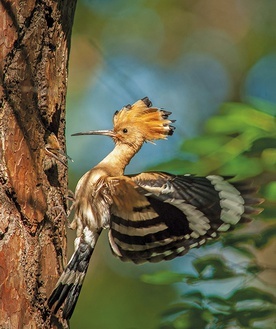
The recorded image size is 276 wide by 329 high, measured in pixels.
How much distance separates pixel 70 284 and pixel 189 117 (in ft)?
19.9

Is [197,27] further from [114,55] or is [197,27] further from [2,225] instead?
[2,225]

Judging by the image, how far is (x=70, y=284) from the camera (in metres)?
2.83

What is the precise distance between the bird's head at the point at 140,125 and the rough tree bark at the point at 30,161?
46 centimetres

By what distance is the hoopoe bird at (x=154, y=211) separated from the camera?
115 inches

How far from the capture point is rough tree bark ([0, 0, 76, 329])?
258cm

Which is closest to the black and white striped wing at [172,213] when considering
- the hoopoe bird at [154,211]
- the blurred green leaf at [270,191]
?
the hoopoe bird at [154,211]

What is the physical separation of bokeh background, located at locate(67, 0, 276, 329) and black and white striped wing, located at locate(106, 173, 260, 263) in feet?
0.29

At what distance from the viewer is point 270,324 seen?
2.93m

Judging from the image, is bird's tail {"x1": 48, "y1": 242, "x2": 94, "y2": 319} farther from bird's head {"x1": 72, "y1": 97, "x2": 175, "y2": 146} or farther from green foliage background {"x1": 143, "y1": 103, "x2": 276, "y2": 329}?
bird's head {"x1": 72, "y1": 97, "x2": 175, "y2": 146}

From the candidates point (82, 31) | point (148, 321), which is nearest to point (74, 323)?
point (148, 321)

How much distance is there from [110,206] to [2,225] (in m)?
0.61

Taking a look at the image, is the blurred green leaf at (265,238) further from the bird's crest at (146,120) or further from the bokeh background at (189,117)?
the bird's crest at (146,120)

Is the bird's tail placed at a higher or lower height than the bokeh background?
lower

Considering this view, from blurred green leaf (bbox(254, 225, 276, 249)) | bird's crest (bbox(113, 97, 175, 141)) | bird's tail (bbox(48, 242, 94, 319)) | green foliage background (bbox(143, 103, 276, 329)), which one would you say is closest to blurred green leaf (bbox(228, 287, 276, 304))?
green foliage background (bbox(143, 103, 276, 329))
